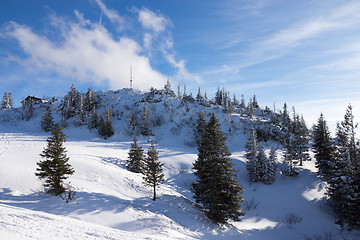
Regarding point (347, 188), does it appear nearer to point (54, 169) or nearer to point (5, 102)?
point (54, 169)

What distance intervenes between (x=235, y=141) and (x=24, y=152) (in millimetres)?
53688

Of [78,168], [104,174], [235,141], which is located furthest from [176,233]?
[235,141]

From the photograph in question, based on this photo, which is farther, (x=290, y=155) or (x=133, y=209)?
(x=290, y=155)

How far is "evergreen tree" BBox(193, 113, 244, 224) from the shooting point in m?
19.0

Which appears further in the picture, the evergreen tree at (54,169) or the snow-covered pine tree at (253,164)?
the snow-covered pine tree at (253,164)

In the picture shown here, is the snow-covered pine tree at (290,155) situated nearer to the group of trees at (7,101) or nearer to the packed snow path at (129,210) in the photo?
the packed snow path at (129,210)

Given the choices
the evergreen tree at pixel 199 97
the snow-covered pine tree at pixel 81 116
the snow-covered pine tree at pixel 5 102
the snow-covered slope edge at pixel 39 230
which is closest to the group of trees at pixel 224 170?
the snow-covered slope edge at pixel 39 230

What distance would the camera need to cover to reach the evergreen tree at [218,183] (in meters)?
19.0

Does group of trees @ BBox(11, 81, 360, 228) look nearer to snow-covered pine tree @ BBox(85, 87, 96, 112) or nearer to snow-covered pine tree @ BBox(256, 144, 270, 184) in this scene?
snow-covered pine tree @ BBox(256, 144, 270, 184)

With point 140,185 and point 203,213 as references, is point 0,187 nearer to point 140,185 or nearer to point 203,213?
point 140,185


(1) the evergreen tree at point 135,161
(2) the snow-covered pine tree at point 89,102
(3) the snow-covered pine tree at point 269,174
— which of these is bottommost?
(3) the snow-covered pine tree at point 269,174

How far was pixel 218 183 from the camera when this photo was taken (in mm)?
19266

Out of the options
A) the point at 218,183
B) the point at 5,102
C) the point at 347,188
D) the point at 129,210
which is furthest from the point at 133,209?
the point at 5,102

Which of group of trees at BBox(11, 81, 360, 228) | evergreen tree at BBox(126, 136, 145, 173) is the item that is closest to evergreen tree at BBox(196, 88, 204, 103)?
group of trees at BBox(11, 81, 360, 228)
